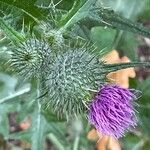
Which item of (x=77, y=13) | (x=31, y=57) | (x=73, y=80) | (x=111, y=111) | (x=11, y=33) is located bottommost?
(x=111, y=111)

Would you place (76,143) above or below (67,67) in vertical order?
below

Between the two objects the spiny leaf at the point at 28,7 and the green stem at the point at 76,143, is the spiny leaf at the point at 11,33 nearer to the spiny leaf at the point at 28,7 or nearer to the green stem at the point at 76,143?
the spiny leaf at the point at 28,7

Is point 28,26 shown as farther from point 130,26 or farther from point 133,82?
point 133,82

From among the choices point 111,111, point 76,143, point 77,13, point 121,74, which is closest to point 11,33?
point 77,13

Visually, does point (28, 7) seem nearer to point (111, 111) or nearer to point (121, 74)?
point (111, 111)

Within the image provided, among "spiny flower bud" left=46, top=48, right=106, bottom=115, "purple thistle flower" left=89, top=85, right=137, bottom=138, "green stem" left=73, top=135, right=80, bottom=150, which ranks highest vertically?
"spiny flower bud" left=46, top=48, right=106, bottom=115

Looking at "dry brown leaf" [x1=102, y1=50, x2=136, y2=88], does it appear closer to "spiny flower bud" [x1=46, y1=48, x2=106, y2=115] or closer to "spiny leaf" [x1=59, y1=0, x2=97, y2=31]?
"spiny flower bud" [x1=46, y1=48, x2=106, y2=115]

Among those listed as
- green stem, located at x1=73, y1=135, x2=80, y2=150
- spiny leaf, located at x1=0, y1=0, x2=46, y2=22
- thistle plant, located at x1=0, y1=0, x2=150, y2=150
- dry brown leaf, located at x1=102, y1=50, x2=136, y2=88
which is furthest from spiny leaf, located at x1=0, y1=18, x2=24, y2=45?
green stem, located at x1=73, y1=135, x2=80, y2=150

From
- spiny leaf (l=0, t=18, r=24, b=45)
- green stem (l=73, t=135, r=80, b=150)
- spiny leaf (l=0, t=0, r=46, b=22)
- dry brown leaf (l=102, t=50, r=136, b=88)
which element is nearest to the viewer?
spiny leaf (l=0, t=18, r=24, b=45)
